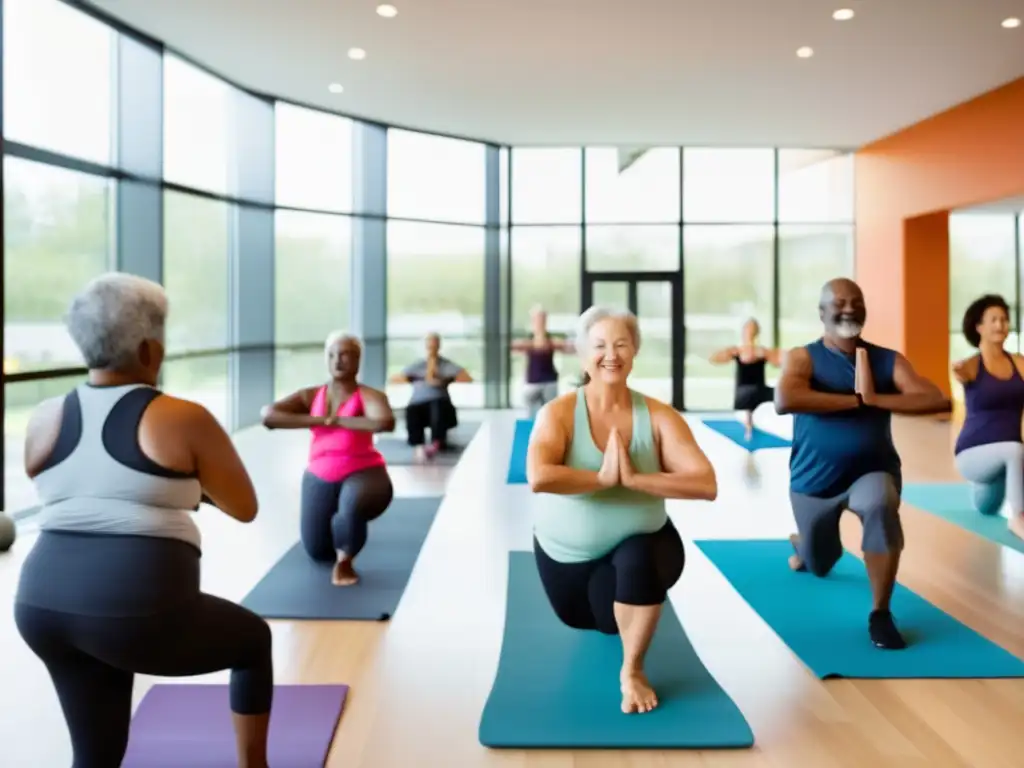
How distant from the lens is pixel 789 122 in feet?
30.9

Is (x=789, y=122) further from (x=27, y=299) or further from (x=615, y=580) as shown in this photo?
(x=615, y=580)

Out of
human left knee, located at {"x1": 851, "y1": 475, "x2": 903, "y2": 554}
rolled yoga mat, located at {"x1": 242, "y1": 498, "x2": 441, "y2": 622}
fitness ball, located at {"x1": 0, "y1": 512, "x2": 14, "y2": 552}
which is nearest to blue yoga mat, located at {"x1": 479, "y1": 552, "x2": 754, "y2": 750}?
rolled yoga mat, located at {"x1": 242, "y1": 498, "x2": 441, "y2": 622}

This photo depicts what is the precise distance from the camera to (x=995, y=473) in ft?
15.3

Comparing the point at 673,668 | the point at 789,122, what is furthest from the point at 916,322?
the point at 673,668

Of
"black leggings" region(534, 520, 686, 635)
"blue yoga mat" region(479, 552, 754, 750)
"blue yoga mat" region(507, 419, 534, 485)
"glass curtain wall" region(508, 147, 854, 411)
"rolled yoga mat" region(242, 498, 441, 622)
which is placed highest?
"glass curtain wall" region(508, 147, 854, 411)

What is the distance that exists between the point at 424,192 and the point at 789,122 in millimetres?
4090

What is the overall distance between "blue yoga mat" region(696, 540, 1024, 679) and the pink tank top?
1624 millimetres

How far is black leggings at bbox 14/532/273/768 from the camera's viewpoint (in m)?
1.58

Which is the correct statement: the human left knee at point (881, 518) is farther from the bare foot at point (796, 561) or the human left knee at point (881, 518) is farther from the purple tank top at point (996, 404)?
the purple tank top at point (996, 404)

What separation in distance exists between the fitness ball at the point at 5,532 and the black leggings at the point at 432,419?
5839mm

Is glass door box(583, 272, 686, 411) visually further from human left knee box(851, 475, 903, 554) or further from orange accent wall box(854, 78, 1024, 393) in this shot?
human left knee box(851, 475, 903, 554)

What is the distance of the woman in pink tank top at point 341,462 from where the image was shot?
3.66 meters

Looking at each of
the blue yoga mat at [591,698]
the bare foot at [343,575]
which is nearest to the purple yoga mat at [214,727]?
the blue yoga mat at [591,698]

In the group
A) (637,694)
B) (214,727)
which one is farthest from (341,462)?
(637,694)
